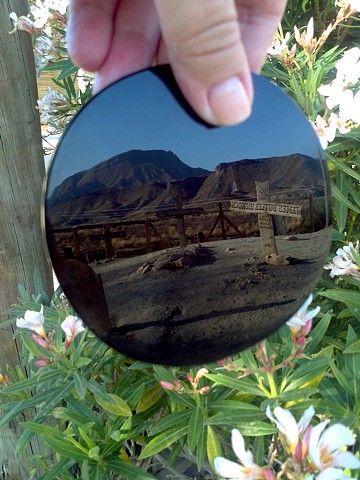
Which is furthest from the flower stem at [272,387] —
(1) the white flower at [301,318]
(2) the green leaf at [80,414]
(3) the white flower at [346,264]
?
Answer: (2) the green leaf at [80,414]

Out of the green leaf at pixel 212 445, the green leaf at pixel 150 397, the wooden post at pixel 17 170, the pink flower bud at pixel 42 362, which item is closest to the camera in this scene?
the green leaf at pixel 212 445

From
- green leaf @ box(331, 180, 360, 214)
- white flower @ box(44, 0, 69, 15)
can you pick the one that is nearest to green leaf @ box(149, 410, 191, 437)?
green leaf @ box(331, 180, 360, 214)

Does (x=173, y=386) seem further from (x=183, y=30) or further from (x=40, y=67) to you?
(x=40, y=67)

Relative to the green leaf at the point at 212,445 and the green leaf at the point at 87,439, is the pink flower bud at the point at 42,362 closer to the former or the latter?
the green leaf at the point at 87,439

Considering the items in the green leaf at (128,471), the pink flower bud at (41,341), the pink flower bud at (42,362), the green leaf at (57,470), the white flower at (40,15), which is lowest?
the green leaf at (57,470)

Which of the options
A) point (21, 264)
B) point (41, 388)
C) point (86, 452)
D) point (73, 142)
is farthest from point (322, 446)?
point (21, 264)

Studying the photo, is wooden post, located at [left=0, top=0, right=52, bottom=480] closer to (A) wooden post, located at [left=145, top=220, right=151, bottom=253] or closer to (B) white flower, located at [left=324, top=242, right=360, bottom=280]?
(B) white flower, located at [left=324, top=242, right=360, bottom=280]

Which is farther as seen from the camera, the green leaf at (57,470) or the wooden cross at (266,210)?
the green leaf at (57,470)
